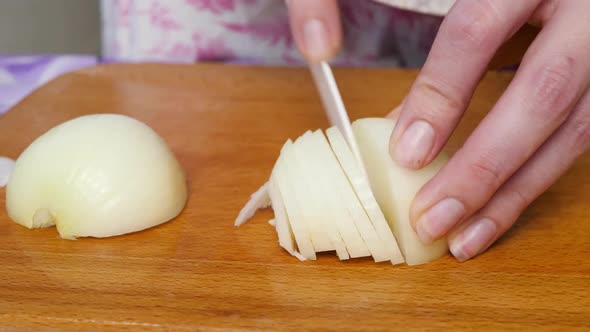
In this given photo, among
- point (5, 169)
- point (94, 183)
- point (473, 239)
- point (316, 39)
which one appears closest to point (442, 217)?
point (473, 239)

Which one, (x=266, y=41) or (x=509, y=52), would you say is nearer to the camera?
(x=509, y=52)

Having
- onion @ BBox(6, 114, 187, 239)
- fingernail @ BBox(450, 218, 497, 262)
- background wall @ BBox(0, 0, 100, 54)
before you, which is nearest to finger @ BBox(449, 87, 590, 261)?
fingernail @ BBox(450, 218, 497, 262)

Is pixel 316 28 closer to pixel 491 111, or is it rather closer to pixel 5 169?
pixel 491 111

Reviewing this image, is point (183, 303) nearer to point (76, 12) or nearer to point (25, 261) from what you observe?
point (25, 261)

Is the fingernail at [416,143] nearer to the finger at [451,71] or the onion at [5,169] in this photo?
the finger at [451,71]

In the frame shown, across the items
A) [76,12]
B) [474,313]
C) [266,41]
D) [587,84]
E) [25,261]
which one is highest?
[587,84]

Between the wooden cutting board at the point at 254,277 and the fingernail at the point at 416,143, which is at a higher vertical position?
the fingernail at the point at 416,143

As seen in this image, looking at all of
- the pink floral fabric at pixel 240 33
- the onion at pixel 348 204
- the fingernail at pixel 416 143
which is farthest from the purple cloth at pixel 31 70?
the fingernail at pixel 416 143

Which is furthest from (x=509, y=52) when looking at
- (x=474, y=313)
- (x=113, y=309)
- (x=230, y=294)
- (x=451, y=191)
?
(x=113, y=309)
